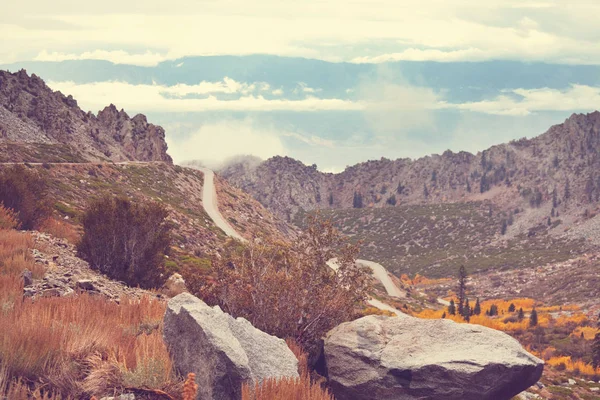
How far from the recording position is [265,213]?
391 feet

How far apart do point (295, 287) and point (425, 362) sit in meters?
4.61

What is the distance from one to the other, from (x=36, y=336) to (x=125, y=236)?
12.7 meters

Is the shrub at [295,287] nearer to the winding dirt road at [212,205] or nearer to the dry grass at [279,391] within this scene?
the dry grass at [279,391]

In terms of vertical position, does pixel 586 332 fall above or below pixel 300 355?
below

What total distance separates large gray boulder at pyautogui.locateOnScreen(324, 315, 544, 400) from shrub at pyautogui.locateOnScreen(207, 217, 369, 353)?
138cm

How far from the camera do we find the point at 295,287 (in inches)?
602

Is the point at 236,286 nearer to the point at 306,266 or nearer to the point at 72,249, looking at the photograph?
the point at 306,266

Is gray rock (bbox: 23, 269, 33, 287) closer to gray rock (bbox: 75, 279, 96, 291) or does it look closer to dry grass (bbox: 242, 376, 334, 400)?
gray rock (bbox: 75, 279, 96, 291)

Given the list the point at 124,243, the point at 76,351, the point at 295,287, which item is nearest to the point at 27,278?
the point at 76,351

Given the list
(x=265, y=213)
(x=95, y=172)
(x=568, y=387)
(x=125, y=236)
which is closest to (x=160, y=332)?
(x=125, y=236)

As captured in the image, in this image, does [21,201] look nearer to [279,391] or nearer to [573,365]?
[279,391]

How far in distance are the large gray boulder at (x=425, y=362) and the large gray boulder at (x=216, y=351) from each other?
2409 millimetres

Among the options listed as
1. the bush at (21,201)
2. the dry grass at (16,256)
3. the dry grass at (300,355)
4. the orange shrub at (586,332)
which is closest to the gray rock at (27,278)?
the dry grass at (16,256)

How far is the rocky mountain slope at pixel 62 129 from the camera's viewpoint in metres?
89.8
